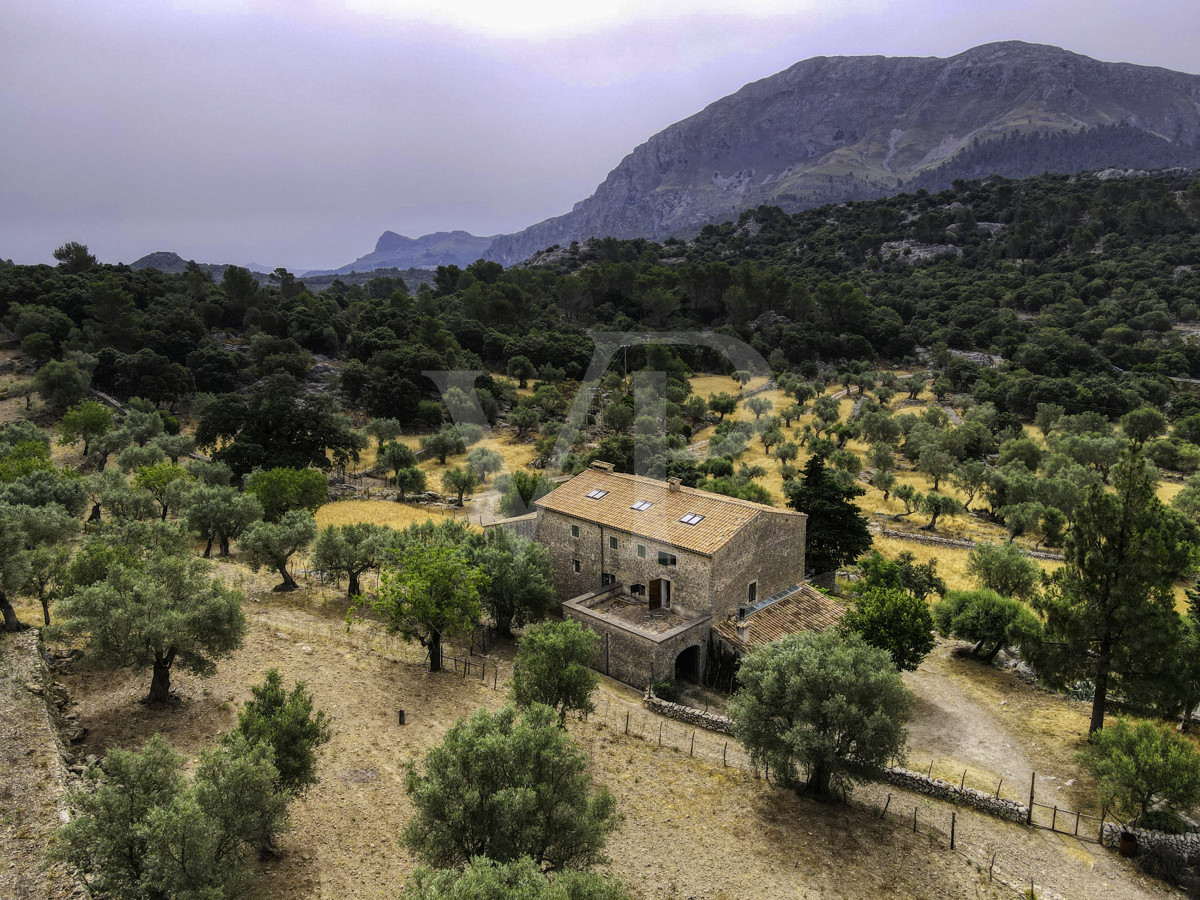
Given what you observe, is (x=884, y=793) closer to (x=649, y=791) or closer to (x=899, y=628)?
(x=899, y=628)

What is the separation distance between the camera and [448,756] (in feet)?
43.1

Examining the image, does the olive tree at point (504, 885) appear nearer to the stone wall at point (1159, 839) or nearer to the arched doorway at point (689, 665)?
the stone wall at point (1159, 839)

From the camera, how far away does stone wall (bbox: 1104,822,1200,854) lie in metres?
17.1

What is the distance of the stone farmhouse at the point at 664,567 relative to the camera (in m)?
26.8

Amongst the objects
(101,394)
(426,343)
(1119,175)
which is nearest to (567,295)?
(426,343)

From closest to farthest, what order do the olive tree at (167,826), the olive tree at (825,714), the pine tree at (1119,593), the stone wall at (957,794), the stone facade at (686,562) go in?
the olive tree at (167,826), the olive tree at (825,714), the stone wall at (957,794), the pine tree at (1119,593), the stone facade at (686,562)

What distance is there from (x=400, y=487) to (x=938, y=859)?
145 ft

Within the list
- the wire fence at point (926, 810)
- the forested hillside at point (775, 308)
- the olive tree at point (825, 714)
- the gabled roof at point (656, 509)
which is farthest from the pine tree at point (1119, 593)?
the forested hillside at point (775, 308)

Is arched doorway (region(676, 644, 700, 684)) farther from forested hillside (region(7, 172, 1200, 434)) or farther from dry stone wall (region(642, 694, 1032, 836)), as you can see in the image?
forested hillside (region(7, 172, 1200, 434))

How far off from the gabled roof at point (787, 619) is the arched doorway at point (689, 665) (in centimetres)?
141

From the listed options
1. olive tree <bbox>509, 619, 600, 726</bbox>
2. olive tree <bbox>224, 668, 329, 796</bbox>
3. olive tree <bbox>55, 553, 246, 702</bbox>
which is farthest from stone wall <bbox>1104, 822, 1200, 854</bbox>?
olive tree <bbox>55, 553, 246, 702</bbox>

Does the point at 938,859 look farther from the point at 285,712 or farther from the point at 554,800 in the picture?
the point at 285,712

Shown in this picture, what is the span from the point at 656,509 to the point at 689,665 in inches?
274

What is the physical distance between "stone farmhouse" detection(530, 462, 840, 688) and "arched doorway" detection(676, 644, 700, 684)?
50mm
